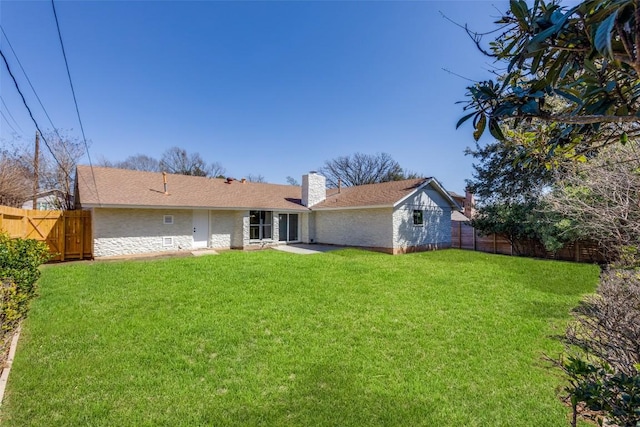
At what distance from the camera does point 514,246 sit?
17.8m

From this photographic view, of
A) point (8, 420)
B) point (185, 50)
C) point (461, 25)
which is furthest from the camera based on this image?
point (185, 50)

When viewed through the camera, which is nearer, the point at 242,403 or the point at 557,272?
the point at 242,403

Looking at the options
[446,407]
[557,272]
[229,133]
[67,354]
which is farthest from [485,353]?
[229,133]

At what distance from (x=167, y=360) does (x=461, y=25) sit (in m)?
5.80

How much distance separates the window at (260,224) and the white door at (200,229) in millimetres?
2531

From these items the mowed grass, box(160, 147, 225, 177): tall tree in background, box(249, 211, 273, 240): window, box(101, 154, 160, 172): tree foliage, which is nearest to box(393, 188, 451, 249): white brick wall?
the mowed grass

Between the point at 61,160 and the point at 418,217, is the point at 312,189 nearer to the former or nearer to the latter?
the point at 418,217

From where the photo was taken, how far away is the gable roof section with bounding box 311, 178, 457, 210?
16906 millimetres

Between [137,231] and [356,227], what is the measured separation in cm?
1188

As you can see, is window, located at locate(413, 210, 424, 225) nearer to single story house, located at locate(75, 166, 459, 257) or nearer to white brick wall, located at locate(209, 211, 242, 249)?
single story house, located at locate(75, 166, 459, 257)

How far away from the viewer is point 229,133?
75.3 ft

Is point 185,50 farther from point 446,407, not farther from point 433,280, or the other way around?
point 446,407

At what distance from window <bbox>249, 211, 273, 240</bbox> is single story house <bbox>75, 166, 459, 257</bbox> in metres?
0.06

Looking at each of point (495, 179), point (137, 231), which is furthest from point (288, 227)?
point (495, 179)
